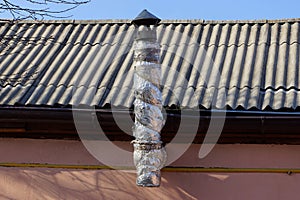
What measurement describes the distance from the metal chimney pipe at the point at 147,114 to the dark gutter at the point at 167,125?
0.20 m

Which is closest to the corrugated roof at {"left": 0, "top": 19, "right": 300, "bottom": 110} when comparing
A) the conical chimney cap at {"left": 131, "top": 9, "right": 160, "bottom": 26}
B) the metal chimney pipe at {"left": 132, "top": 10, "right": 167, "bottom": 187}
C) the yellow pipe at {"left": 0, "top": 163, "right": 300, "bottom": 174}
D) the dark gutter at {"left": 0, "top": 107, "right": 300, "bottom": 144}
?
the dark gutter at {"left": 0, "top": 107, "right": 300, "bottom": 144}

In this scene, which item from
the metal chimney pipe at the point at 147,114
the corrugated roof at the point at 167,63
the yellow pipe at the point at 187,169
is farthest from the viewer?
the corrugated roof at the point at 167,63

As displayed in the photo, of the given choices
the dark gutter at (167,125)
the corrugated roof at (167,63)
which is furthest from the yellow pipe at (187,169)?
the corrugated roof at (167,63)

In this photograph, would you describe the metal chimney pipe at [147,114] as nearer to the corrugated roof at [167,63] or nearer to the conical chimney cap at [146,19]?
the conical chimney cap at [146,19]

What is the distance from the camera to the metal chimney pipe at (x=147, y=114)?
461 centimetres

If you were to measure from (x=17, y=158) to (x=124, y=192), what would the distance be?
1096 mm

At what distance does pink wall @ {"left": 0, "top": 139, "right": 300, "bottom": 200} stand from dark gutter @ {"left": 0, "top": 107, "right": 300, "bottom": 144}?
82 millimetres

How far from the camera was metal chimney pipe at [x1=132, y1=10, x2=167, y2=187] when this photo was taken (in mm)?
4609

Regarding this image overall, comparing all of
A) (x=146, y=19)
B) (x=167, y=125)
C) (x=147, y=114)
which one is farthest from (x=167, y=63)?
(x=147, y=114)

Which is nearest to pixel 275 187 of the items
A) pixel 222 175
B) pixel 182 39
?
pixel 222 175

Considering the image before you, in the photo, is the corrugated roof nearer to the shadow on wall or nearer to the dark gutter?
the dark gutter

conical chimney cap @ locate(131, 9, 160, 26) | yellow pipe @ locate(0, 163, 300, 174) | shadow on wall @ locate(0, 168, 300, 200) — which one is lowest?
shadow on wall @ locate(0, 168, 300, 200)

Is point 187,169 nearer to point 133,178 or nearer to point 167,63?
point 133,178

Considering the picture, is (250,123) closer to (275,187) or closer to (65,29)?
(275,187)
